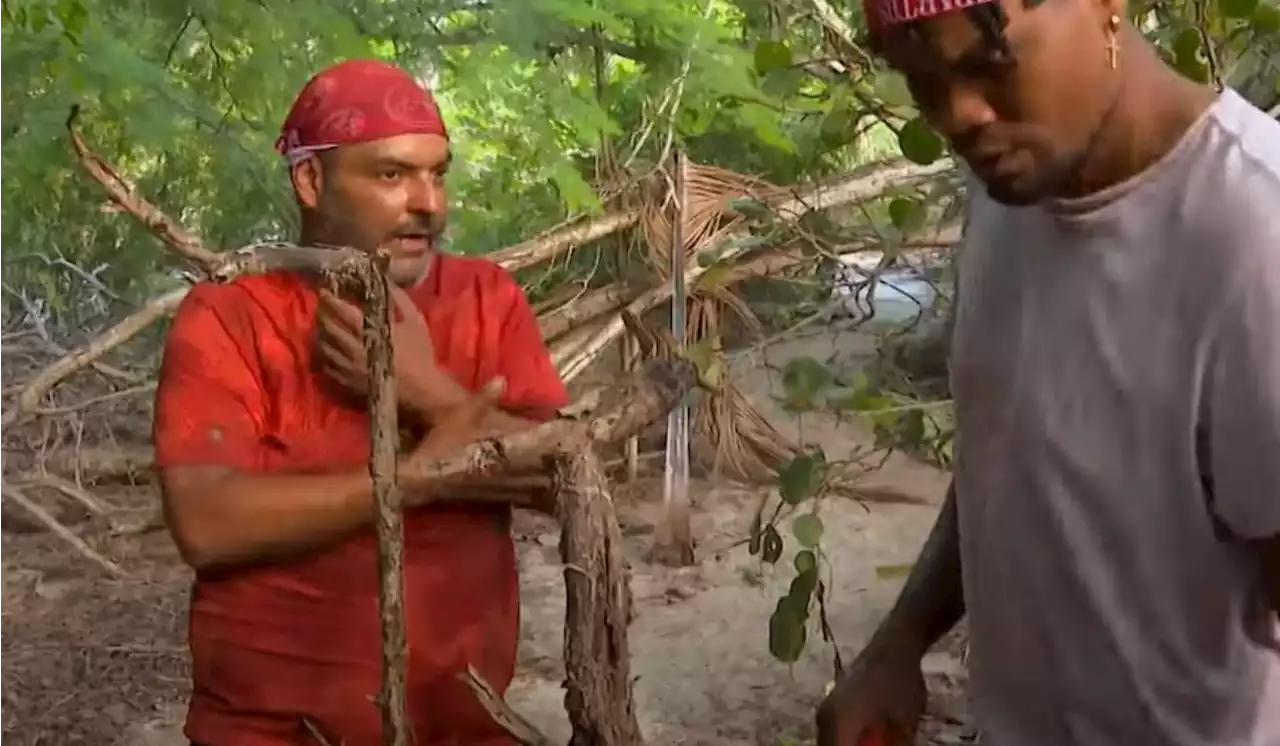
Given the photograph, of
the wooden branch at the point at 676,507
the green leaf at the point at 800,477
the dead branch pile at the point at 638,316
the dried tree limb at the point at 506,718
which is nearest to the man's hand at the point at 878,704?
the dried tree limb at the point at 506,718

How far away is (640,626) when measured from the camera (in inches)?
140

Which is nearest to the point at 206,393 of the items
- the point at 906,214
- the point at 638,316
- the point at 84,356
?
the point at 906,214

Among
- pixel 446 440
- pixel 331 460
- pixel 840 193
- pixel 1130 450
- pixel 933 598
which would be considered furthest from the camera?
pixel 840 193

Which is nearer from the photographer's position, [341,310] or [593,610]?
[593,610]

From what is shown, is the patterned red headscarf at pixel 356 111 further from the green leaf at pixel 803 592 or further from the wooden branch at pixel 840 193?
the wooden branch at pixel 840 193

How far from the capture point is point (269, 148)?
332cm

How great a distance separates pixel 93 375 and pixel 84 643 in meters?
0.78

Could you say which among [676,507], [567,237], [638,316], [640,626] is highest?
[567,237]

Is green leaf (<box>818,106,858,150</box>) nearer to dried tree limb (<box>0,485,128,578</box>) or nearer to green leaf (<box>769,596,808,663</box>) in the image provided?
green leaf (<box>769,596,808,663</box>)

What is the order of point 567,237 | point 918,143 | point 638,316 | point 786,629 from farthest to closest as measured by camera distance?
point 567,237 < point 638,316 < point 786,629 < point 918,143

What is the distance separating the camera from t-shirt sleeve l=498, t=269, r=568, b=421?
5.21 feet

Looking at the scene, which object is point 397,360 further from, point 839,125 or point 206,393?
point 839,125

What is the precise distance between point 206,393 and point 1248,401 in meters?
1.02

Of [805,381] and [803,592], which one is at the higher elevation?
[805,381]
